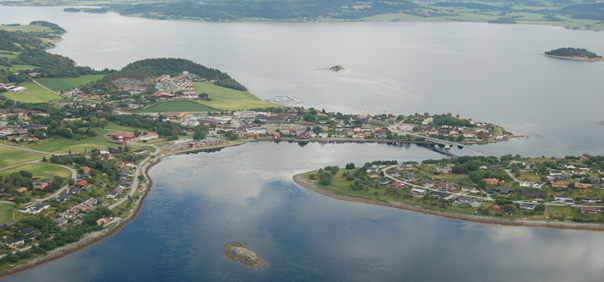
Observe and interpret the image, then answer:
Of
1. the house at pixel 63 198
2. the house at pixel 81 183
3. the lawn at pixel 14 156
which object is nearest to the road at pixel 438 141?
the house at pixel 81 183

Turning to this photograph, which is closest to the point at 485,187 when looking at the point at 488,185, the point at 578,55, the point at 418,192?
the point at 488,185

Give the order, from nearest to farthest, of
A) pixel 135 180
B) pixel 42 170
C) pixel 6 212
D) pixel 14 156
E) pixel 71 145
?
pixel 6 212 → pixel 42 170 → pixel 135 180 → pixel 14 156 → pixel 71 145

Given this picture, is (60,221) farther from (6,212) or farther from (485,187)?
(485,187)

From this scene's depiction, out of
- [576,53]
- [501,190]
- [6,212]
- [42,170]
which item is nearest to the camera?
[6,212]

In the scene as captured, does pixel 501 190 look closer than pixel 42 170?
Yes

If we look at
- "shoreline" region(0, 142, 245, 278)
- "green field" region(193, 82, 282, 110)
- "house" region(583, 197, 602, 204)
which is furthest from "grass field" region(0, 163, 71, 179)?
"house" region(583, 197, 602, 204)

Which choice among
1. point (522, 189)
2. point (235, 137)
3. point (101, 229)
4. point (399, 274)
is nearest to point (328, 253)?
point (399, 274)

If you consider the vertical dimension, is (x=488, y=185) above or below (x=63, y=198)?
above
